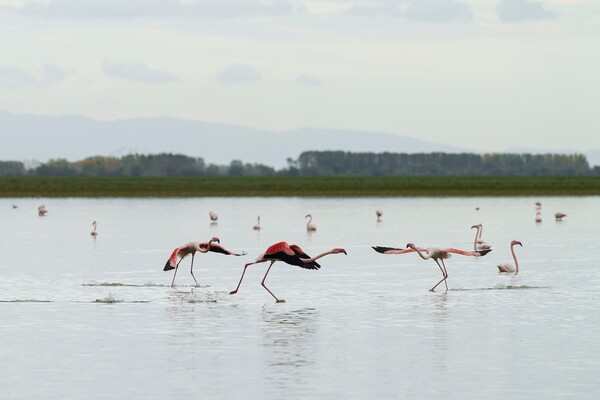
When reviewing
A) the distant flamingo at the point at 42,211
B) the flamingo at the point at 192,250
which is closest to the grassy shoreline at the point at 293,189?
the distant flamingo at the point at 42,211

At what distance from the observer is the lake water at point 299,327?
12953mm

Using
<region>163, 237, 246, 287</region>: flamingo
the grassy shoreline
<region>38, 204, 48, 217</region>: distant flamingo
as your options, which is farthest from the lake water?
the grassy shoreline

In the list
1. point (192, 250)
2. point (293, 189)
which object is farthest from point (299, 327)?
point (293, 189)

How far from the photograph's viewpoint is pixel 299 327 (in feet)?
57.0

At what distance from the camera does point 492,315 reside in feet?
61.3

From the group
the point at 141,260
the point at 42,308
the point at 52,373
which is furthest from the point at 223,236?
the point at 52,373

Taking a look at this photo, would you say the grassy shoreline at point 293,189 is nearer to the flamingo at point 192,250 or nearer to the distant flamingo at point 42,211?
the distant flamingo at point 42,211

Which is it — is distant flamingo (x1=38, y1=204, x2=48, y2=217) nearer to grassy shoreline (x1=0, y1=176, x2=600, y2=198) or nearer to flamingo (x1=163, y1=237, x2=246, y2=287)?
flamingo (x1=163, y1=237, x2=246, y2=287)

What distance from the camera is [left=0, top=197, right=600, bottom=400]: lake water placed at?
42.5 feet

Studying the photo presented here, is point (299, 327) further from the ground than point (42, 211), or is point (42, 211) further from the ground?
point (42, 211)

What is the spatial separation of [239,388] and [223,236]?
30649mm

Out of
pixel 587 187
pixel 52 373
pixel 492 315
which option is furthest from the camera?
pixel 587 187

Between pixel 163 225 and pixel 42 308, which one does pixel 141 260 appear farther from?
pixel 163 225

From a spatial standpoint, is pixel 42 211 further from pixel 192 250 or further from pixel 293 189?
pixel 293 189
